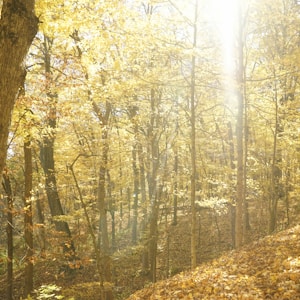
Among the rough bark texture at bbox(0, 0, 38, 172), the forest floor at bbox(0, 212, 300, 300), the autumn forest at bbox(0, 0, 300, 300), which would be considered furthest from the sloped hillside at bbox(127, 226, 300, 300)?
the rough bark texture at bbox(0, 0, 38, 172)

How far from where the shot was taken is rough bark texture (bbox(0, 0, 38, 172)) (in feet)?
9.92

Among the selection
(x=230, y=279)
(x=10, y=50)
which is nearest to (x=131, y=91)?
(x=230, y=279)

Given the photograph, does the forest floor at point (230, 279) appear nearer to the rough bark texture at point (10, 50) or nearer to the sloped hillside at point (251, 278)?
the sloped hillside at point (251, 278)

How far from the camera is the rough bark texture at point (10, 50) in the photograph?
302 centimetres

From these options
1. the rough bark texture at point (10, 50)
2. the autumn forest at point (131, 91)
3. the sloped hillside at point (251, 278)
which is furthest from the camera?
the autumn forest at point (131, 91)

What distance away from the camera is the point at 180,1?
9.90m

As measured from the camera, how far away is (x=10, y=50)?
120 inches

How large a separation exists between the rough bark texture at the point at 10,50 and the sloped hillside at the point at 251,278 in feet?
14.8

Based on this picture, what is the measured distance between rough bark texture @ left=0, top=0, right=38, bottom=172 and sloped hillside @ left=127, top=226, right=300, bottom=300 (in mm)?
4522

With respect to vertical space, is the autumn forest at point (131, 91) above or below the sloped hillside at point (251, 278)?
above

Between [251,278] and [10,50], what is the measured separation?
5.59 meters

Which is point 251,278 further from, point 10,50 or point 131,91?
point 131,91

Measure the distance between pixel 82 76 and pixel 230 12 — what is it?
203 inches

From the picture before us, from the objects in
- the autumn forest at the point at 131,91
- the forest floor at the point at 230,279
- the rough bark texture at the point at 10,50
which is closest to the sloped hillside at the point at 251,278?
the forest floor at the point at 230,279
